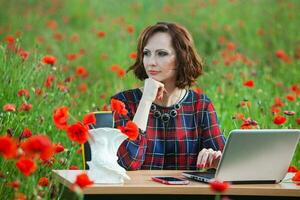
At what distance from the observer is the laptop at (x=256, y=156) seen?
3.15 metres

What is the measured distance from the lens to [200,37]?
9.40m

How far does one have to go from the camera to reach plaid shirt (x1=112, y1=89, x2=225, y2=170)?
396 cm

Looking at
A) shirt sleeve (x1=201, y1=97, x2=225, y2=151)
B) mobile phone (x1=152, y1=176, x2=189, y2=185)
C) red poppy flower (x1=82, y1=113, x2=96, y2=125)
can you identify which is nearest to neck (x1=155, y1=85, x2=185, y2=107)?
shirt sleeve (x1=201, y1=97, x2=225, y2=151)

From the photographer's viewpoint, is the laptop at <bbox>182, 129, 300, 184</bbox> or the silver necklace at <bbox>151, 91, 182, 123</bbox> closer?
the laptop at <bbox>182, 129, 300, 184</bbox>

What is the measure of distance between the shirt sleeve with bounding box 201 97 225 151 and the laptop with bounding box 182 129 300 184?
0.63 metres

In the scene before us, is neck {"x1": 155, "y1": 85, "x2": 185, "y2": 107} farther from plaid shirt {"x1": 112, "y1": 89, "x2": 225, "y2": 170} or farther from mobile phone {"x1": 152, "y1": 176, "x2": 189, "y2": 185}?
mobile phone {"x1": 152, "y1": 176, "x2": 189, "y2": 185}

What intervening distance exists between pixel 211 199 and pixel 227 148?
7.5 inches

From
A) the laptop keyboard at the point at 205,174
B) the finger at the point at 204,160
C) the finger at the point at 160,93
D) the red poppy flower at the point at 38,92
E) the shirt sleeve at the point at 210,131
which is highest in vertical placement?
the finger at the point at 160,93

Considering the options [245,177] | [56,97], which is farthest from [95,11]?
[245,177]

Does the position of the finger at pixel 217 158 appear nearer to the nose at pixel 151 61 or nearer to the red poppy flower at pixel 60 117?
the nose at pixel 151 61

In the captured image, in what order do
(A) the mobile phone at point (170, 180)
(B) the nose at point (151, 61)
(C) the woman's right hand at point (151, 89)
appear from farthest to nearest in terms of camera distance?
(B) the nose at point (151, 61) → (C) the woman's right hand at point (151, 89) → (A) the mobile phone at point (170, 180)

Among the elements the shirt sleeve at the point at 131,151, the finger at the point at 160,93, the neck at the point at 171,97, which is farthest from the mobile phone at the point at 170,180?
the neck at the point at 171,97

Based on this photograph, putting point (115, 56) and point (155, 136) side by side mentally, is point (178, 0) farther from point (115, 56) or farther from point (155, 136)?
point (155, 136)

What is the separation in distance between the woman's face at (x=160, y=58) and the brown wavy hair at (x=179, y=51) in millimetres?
24
